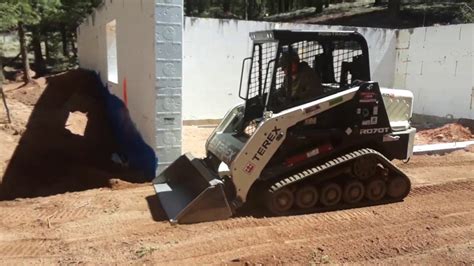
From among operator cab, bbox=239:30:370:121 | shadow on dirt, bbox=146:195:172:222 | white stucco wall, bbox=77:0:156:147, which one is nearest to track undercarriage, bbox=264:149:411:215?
operator cab, bbox=239:30:370:121

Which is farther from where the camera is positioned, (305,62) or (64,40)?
(64,40)

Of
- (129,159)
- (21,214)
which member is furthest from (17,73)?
(21,214)

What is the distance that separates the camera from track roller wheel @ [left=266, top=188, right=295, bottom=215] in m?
6.05

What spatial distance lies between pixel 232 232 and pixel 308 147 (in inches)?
65.8

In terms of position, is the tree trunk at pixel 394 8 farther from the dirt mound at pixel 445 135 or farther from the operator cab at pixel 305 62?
the operator cab at pixel 305 62

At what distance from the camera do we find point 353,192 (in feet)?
21.4

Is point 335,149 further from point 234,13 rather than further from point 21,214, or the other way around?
point 234,13

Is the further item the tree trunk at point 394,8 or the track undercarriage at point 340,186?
the tree trunk at point 394,8

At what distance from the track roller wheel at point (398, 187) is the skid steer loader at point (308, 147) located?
16mm

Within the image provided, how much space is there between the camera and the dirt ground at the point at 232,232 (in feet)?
16.0

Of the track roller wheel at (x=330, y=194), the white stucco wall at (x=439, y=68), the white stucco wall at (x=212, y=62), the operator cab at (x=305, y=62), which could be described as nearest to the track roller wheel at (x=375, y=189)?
the track roller wheel at (x=330, y=194)

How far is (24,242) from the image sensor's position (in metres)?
Result: 5.23

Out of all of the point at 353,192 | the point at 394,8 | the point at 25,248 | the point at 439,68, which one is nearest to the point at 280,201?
the point at 353,192

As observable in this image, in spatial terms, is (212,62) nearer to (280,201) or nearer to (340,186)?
(340,186)
